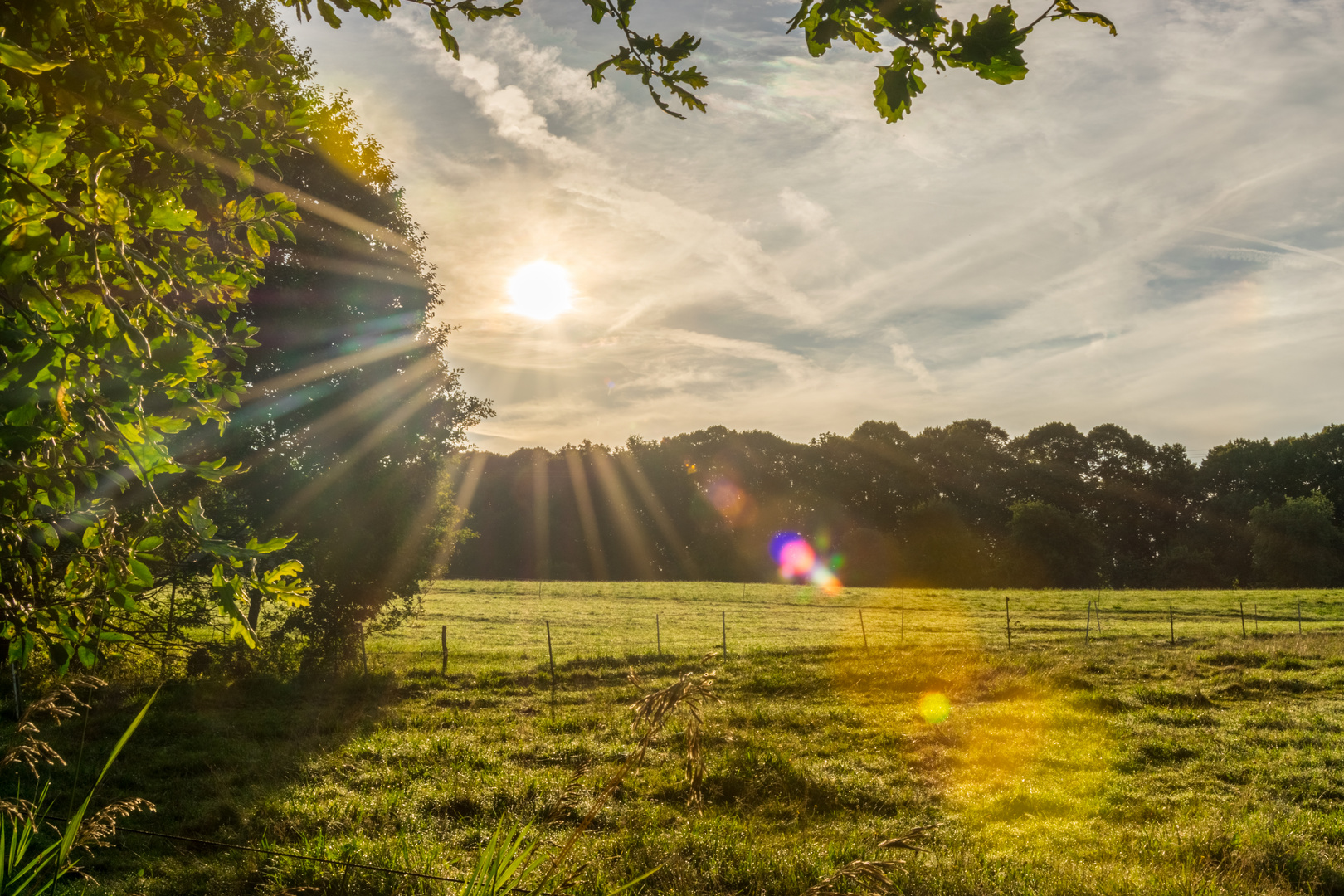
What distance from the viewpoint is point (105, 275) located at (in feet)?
11.8

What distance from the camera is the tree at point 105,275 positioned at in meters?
2.77

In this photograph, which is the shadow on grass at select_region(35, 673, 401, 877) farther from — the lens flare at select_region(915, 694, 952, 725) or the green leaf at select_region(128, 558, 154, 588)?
the lens flare at select_region(915, 694, 952, 725)

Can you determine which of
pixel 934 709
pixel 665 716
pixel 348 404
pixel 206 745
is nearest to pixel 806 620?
pixel 934 709

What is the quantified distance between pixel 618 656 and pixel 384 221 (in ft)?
52.3

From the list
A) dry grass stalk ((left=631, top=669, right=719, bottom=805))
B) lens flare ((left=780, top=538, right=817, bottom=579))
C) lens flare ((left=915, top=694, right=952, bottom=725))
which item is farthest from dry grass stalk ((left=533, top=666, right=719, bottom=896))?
lens flare ((left=780, top=538, right=817, bottom=579))

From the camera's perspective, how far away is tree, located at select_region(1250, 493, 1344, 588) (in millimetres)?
69188

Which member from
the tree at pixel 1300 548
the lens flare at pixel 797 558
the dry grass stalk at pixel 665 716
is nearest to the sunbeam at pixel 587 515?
the lens flare at pixel 797 558

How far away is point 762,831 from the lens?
9.98 m

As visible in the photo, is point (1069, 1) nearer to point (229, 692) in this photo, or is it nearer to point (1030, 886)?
point (1030, 886)

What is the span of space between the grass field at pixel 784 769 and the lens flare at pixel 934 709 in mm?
439

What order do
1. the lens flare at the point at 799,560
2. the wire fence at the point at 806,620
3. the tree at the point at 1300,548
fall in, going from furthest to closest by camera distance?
the lens flare at the point at 799,560 → the tree at the point at 1300,548 → the wire fence at the point at 806,620

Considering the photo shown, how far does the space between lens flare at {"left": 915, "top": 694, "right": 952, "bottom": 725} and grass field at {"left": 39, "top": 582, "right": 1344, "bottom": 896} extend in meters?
0.44

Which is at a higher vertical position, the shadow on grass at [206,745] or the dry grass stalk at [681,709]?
the dry grass stalk at [681,709]

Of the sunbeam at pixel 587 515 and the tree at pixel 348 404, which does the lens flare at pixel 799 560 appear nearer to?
the sunbeam at pixel 587 515
